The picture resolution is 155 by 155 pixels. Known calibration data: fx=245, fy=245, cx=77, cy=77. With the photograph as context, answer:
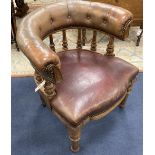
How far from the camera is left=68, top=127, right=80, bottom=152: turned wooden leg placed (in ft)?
5.23

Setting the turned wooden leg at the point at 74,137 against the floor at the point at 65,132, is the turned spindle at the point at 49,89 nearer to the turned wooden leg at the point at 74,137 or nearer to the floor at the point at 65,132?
the turned wooden leg at the point at 74,137

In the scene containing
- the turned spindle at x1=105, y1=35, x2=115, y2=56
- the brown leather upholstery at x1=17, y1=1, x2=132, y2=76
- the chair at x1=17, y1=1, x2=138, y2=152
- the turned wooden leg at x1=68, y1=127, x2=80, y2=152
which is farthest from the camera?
the turned spindle at x1=105, y1=35, x2=115, y2=56

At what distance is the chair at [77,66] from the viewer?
1382 millimetres

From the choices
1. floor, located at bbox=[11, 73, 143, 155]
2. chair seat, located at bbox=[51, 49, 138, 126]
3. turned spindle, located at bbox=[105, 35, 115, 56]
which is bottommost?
floor, located at bbox=[11, 73, 143, 155]

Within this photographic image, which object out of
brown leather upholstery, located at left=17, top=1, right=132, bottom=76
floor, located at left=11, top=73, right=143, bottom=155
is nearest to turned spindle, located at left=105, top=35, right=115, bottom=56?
brown leather upholstery, located at left=17, top=1, right=132, bottom=76

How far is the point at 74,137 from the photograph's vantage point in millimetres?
1654

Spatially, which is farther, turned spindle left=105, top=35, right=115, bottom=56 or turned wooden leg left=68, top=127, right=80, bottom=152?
turned spindle left=105, top=35, right=115, bottom=56

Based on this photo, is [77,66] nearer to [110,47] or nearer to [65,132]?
[110,47]

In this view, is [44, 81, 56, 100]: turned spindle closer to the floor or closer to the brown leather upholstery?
the brown leather upholstery

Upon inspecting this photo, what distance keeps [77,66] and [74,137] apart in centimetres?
49

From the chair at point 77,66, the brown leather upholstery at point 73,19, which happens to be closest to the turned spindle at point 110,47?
the chair at point 77,66

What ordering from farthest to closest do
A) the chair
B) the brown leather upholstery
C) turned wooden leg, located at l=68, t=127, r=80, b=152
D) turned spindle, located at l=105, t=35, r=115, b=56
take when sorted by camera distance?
1. turned spindle, located at l=105, t=35, r=115, b=56
2. turned wooden leg, located at l=68, t=127, r=80, b=152
3. the brown leather upholstery
4. the chair
